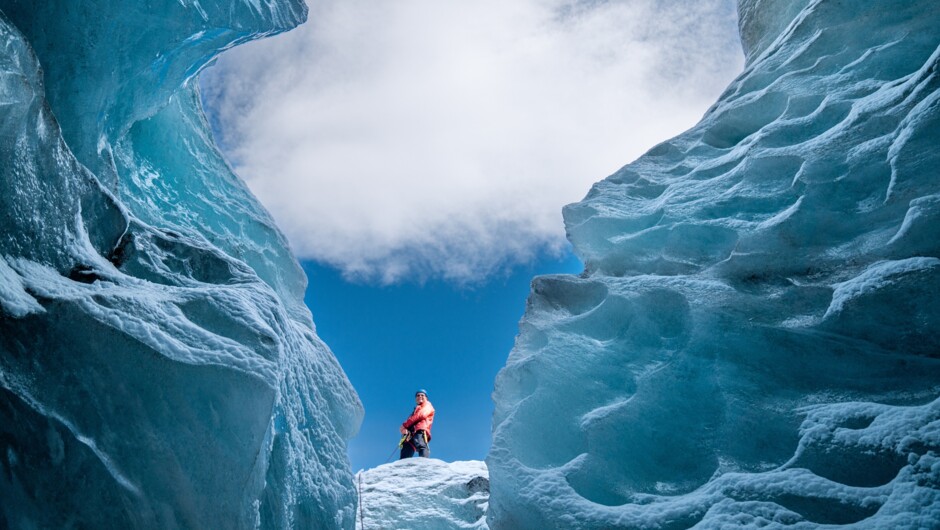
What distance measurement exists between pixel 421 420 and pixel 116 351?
32.2 ft

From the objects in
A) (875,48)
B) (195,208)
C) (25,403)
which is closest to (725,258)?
(875,48)

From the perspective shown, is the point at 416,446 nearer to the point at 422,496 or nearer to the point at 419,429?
the point at 419,429

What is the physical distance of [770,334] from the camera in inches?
117

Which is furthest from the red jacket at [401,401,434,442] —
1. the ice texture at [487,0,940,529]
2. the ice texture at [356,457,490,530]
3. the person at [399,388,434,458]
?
the ice texture at [487,0,940,529]

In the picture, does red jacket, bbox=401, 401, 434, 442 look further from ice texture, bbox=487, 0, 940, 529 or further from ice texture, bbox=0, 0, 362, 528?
ice texture, bbox=487, 0, 940, 529

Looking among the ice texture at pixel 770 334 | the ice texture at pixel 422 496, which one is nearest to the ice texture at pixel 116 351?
the ice texture at pixel 770 334

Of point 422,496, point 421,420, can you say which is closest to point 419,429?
point 421,420

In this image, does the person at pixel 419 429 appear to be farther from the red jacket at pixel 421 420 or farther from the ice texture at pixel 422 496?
the ice texture at pixel 422 496

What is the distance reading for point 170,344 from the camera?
2574 millimetres

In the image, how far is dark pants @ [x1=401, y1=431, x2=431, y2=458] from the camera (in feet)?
37.3

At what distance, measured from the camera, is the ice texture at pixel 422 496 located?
8.25 m

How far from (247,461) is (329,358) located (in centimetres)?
235

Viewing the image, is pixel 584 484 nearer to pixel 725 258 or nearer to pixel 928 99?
pixel 725 258

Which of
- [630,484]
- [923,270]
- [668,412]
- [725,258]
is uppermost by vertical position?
[725,258]
